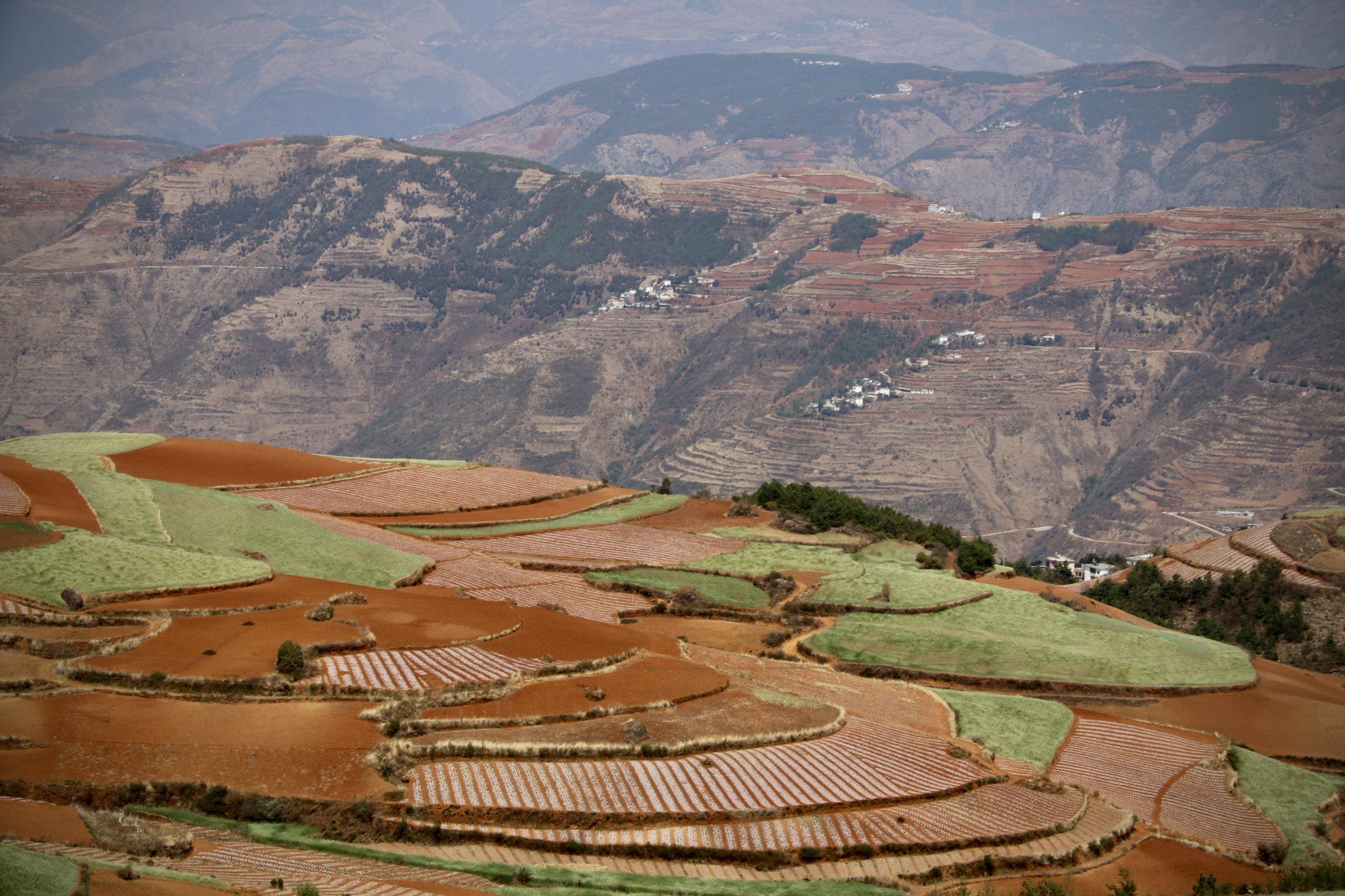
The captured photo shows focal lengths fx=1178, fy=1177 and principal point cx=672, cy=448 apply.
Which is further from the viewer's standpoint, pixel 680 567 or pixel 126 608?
pixel 680 567

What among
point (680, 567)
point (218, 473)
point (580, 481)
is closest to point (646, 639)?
point (680, 567)

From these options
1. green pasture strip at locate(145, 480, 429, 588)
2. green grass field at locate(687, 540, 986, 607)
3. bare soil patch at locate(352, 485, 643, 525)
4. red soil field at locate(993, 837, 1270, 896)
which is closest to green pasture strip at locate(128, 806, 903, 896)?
red soil field at locate(993, 837, 1270, 896)

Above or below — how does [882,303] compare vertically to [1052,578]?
above

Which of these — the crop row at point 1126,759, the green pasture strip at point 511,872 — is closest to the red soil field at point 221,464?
the green pasture strip at point 511,872

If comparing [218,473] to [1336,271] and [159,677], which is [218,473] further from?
[1336,271]

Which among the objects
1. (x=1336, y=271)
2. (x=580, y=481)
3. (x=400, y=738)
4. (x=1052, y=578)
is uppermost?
(x=1336, y=271)
